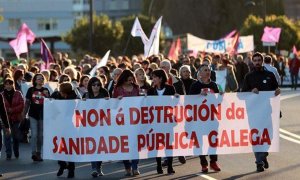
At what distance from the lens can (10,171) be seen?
51.3 feet

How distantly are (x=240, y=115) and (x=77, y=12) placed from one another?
299ft

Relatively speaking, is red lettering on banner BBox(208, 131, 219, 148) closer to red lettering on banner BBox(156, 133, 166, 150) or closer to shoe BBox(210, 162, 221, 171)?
shoe BBox(210, 162, 221, 171)

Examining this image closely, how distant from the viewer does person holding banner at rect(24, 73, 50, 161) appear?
1684 centimetres

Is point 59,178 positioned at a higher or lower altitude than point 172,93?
lower

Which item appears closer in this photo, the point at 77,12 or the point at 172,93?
the point at 172,93

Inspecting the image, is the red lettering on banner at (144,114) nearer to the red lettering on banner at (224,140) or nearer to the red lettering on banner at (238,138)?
the red lettering on banner at (238,138)

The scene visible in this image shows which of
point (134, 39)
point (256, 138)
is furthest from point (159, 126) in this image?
point (134, 39)

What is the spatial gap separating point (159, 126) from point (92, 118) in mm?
1006

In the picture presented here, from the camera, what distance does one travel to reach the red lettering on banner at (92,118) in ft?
47.2

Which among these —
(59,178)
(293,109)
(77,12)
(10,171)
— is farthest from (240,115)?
(77,12)

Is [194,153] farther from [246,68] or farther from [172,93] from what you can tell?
[246,68]

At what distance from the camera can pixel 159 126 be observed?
47.7 feet

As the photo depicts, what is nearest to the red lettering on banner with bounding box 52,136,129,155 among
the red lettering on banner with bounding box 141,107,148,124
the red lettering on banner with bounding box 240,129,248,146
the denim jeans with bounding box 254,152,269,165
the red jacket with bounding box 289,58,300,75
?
the red lettering on banner with bounding box 141,107,148,124

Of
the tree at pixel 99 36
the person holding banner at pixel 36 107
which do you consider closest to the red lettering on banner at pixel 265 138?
the person holding banner at pixel 36 107
